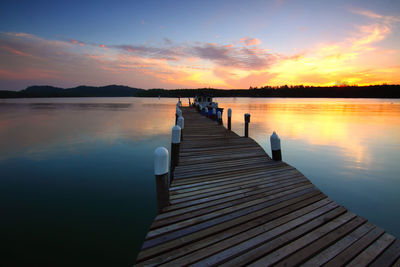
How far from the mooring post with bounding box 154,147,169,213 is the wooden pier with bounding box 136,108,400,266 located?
0.49 feet

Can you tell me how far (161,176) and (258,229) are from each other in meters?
2.02

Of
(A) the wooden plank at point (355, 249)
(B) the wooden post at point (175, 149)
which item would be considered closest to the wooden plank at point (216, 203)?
(A) the wooden plank at point (355, 249)

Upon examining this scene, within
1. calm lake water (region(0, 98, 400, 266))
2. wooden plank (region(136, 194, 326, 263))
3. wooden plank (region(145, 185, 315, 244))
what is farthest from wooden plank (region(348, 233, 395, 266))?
calm lake water (region(0, 98, 400, 266))

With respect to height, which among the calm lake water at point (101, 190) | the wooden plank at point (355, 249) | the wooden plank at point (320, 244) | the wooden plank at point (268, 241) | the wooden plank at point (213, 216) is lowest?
the calm lake water at point (101, 190)

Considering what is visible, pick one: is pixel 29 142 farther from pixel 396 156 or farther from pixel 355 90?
pixel 355 90

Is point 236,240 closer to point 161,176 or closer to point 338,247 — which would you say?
point 338,247

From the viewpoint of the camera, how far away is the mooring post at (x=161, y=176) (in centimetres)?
385

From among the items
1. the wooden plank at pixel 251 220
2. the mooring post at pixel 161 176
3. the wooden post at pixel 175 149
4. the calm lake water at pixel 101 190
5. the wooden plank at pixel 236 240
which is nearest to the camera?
the wooden plank at pixel 236 240

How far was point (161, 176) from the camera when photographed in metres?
3.95

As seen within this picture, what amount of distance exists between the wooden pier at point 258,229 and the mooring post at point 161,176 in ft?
0.49

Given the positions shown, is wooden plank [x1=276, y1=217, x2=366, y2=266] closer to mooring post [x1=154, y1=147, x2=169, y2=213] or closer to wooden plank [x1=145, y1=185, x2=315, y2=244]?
wooden plank [x1=145, y1=185, x2=315, y2=244]

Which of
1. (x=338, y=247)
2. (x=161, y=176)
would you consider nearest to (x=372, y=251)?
(x=338, y=247)

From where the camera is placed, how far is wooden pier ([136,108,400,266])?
9.05ft

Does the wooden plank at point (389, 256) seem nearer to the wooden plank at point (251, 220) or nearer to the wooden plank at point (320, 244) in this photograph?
the wooden plank at point (320, 244)
